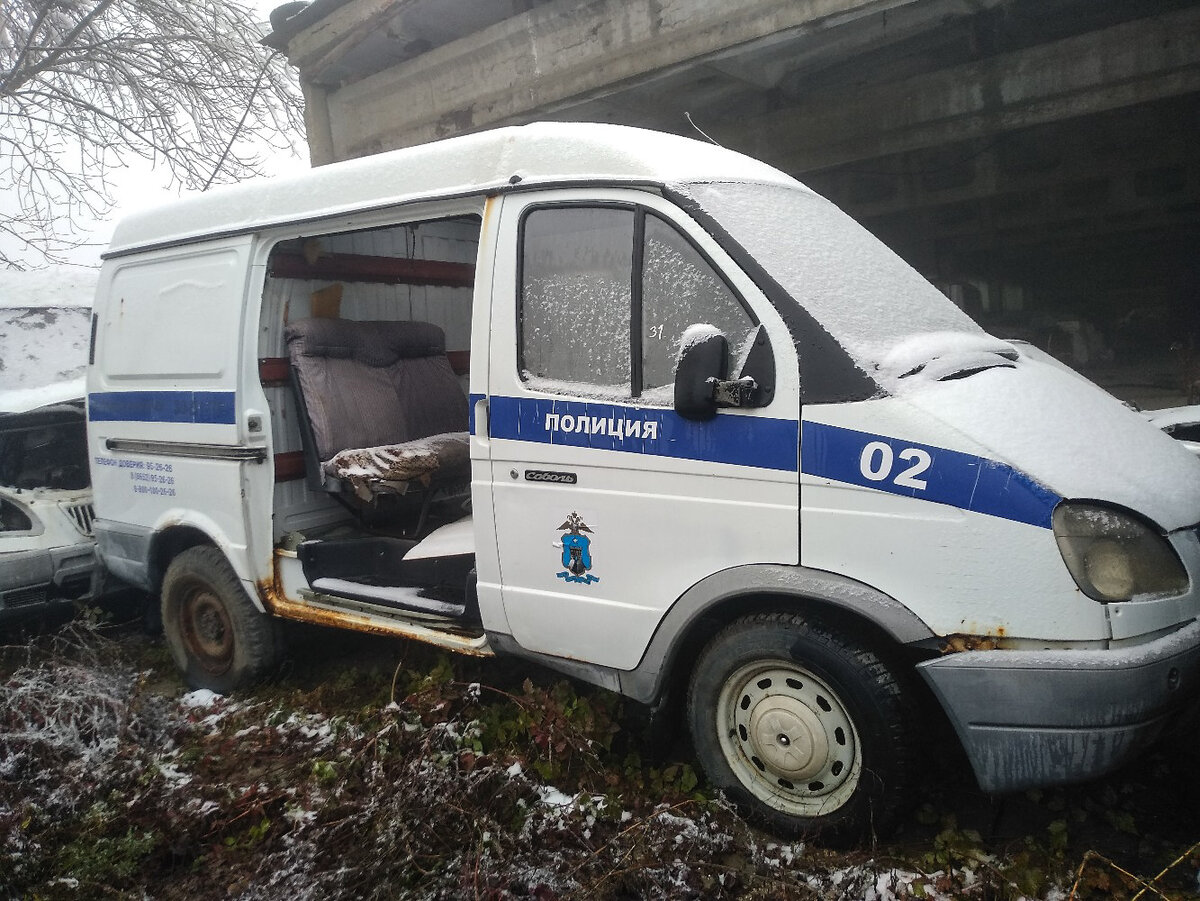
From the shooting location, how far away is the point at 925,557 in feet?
7.90

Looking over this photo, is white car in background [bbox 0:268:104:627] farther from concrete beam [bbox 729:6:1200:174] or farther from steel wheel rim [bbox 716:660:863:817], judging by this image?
concrete beam [bbox 729:6:1200:174]

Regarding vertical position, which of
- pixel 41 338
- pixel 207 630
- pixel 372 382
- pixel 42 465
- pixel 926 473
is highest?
pixel 41 338

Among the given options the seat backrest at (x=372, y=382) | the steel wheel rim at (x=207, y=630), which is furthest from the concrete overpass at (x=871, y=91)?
the steel wheel rim at (x=207, y=630)

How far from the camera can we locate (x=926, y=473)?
239 cm

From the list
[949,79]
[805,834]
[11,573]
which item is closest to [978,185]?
[949,79]

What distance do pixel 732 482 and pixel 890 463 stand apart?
48 cm

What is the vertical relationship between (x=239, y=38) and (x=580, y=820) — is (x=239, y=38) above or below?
above

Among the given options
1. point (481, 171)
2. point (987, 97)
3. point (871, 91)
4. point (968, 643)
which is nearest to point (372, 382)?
point (481, 171)

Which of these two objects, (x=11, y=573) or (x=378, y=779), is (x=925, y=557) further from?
(x=11, y=573)

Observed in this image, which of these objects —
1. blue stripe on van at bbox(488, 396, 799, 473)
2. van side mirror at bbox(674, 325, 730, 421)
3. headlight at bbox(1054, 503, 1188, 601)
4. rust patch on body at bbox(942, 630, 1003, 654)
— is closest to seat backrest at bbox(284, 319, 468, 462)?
blue stripe on van at bbox(488, 396, 799, 473)

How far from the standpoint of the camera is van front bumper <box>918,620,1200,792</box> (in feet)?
7.46

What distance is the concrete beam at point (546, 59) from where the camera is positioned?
6.65m

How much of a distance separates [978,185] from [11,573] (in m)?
10.2

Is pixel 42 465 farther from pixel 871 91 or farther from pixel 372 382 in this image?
pixel 871 91
